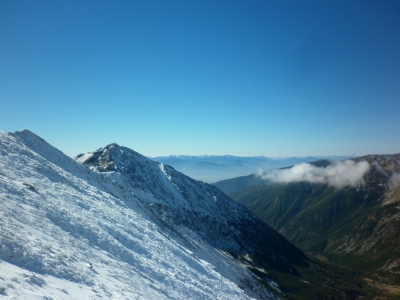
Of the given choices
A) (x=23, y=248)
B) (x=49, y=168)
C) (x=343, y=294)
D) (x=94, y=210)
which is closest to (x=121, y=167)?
(x=49, y=168)

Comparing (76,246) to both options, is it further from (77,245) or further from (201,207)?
(201,207)

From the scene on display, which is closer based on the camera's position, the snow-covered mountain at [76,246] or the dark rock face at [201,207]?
the snow-covered mountain at [76,246]

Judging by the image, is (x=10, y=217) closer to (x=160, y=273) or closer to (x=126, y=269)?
(x=126, y=269)

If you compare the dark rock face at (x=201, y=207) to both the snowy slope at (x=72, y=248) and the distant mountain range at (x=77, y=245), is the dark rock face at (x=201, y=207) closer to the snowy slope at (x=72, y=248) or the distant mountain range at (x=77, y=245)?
the distant mountain range at (x=77, y=245)

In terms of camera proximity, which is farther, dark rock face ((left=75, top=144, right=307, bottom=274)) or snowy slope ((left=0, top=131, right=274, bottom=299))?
dark rock face ((left=75, top=144, right=307, bottom=274))

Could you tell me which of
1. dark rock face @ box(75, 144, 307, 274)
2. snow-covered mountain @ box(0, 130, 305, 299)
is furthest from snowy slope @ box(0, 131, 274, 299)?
dark rock face @ box(75, 144, 307, 274)

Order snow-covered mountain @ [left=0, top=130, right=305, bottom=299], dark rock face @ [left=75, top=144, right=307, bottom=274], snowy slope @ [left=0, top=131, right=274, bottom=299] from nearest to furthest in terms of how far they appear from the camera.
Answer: snowy slope @ [left=0, top=131, right=274, bottom=299], snow-covered mountain @ [left=0, top=130, right=305, bottom=299], dark rock face @ [left=75, top=144, right=307, bottom=274]

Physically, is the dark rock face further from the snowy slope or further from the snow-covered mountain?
the snowy slope

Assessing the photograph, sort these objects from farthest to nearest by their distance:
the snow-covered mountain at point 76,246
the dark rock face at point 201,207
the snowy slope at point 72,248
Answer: the dark rock face at point 201,207 → the snow-covered mountain at point 76,246 → the snowy slope at point 72,248

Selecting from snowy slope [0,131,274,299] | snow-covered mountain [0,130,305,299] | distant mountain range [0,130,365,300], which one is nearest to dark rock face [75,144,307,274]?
distant mountain range [0,130,365,300]

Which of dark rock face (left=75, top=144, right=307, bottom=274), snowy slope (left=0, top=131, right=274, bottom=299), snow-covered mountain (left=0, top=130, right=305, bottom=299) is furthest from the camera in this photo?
dark rock face (left=75, top=144, right=307, bottom=274)

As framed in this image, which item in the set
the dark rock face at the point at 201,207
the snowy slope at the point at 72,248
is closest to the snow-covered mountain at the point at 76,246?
the snowy slope at the point at 72,248
